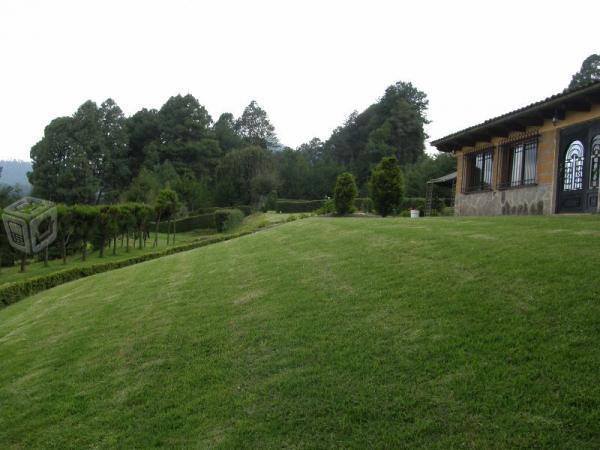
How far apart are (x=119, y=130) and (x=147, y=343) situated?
244 feet

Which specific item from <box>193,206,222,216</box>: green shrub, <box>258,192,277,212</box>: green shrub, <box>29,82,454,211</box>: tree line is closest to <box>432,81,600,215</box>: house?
<box>29,82,454,211</box>: tree line

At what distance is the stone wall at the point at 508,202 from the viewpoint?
48.1 ft

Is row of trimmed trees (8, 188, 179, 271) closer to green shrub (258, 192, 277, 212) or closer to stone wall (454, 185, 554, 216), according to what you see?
stone wall (454, 185, 554, 216)

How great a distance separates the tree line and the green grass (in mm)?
38728

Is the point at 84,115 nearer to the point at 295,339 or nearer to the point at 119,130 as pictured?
the point at 119,130

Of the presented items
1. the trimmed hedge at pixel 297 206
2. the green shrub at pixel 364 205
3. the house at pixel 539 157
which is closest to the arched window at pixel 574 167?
the house at pixel 539 157

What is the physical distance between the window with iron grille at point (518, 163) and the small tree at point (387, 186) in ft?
23.2

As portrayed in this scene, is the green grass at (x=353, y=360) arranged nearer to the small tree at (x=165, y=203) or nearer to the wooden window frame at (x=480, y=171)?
the wooden window frame at (x=480, y=171)

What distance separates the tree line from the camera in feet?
185

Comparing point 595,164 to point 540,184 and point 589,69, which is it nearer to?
point 540,184

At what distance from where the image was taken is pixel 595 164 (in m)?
12.8

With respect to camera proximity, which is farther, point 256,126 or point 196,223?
point 256,126

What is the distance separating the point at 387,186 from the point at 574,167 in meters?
10.7

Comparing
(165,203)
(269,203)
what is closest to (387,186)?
Result: (165,203)
